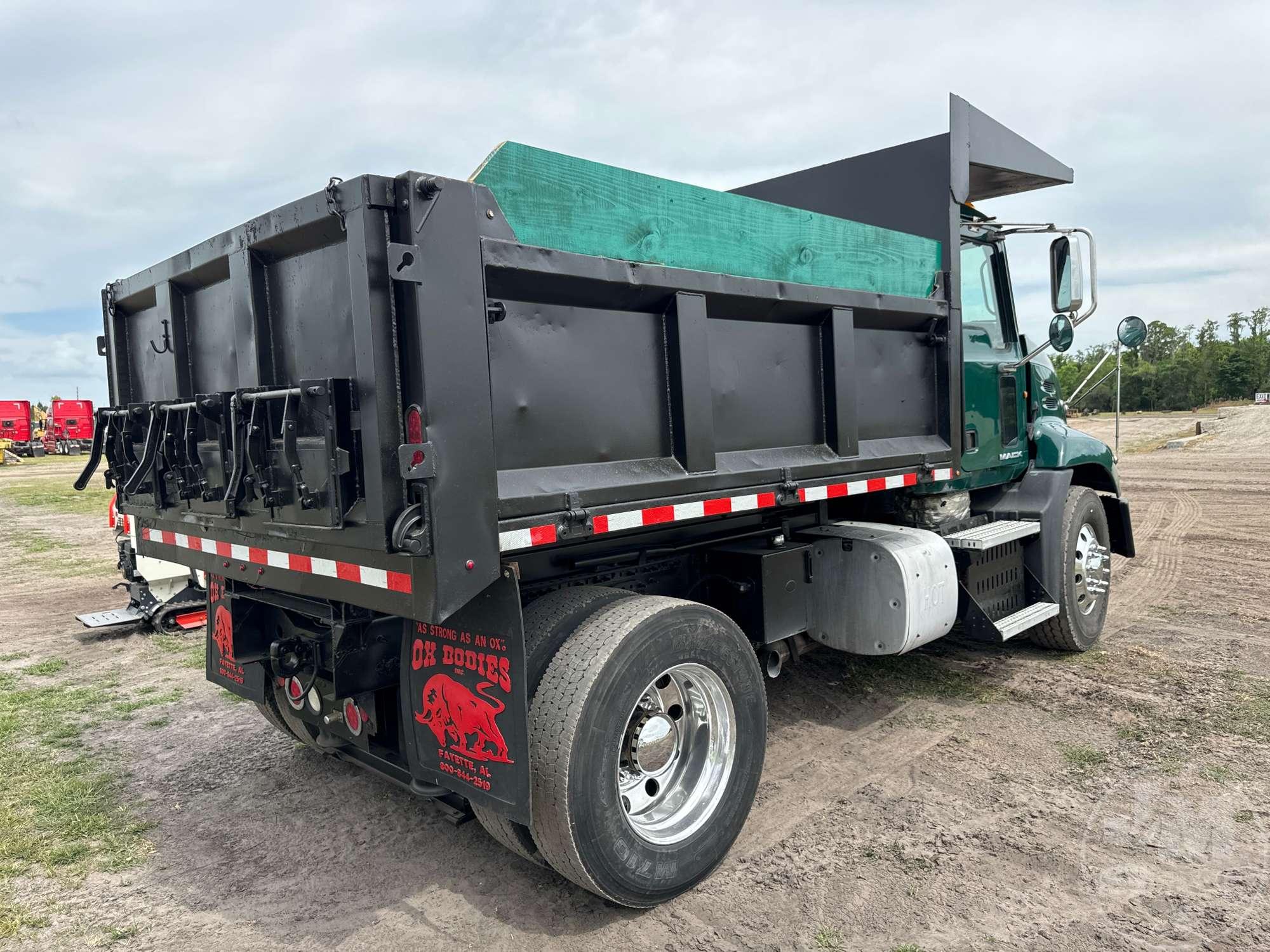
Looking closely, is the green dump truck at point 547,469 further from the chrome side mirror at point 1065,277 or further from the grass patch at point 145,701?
the grass patch at point 145,701

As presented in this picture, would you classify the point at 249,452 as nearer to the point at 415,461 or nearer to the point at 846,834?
the point at 415,461

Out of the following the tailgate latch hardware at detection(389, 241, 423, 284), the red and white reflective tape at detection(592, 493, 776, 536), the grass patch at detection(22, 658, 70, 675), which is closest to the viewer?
the tailgate latch hardware at detection(389, 241, 423, 284)

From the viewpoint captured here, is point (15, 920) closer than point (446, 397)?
No

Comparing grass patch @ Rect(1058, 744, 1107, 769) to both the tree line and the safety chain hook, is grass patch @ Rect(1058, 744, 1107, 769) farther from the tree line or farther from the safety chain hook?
the tree line

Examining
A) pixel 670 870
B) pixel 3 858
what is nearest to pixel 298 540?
pixel 670 870

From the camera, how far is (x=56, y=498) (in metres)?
21.9

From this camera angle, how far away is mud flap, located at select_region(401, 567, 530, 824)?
2.87 meters

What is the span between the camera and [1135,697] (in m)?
5.16

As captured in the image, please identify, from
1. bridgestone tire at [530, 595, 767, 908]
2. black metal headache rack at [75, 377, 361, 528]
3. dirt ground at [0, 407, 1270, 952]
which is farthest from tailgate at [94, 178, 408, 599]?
dirt ground at [0, 407, 1270, 952]

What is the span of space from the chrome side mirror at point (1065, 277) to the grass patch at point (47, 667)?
295 inches

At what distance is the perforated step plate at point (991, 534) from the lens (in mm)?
5020

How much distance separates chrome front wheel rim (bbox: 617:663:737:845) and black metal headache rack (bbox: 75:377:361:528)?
1359 mm

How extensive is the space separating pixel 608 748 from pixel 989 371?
3738mm

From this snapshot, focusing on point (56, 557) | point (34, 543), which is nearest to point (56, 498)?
point (34, 543)
